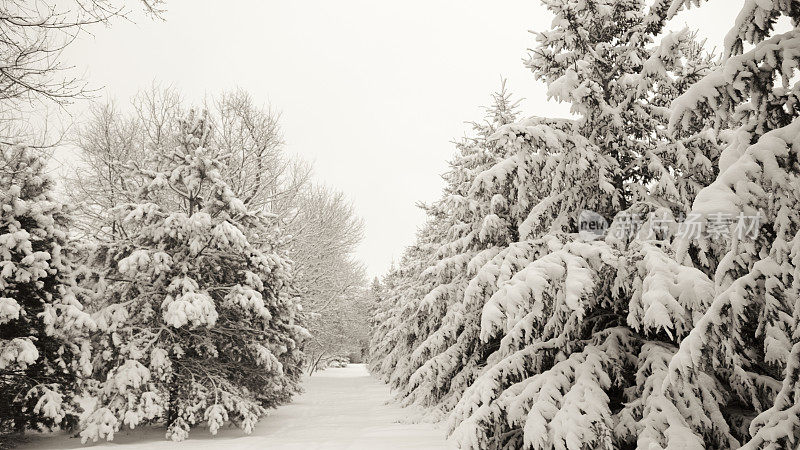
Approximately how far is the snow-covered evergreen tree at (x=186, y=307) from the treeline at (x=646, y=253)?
6870 mm

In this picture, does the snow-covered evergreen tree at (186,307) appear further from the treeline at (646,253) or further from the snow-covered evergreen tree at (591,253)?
the snow-covered evergreen tree at (591,253)

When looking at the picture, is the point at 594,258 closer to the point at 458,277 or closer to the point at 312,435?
the point at 458,277

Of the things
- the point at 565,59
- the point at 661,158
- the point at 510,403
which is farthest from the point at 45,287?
the point at 661,158

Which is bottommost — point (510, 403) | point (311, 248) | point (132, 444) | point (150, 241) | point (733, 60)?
point (132, 444)

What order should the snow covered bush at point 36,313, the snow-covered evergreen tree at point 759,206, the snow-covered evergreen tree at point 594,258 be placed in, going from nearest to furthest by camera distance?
the snow-covered evergreen tree at point 759,206 → the snow-covered evergreen tree at point 594,258 → the snow covered bush at point 36,313

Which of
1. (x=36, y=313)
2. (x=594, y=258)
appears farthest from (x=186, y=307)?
(x=594, y=258)

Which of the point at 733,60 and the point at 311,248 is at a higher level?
the point at 311,248

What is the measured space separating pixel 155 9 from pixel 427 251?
14.8 metres

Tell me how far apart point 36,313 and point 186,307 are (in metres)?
3.33

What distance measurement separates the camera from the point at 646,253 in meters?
5.03

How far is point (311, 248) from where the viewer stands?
25484 mm

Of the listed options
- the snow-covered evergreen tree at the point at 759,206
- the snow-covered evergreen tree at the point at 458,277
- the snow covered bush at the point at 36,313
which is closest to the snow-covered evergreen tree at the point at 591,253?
the snow-covered evergreen tree at the point at 759,206

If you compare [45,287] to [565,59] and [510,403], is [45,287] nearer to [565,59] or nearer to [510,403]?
[510,403]

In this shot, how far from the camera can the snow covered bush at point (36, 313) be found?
10.2 m
